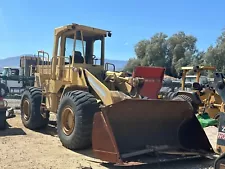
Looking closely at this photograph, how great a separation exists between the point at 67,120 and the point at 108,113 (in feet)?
5.81

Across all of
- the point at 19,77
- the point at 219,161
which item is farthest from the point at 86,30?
the point at 19,77

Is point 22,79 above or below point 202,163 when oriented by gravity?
above

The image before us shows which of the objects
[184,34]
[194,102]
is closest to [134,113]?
[194,102]

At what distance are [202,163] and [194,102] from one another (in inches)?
130

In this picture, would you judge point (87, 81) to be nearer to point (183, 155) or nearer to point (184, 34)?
point (183, 155)

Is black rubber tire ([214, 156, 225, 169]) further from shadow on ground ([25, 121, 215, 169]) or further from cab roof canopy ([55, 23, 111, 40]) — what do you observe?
cab roof canopy ([55, 23, 111, 40])

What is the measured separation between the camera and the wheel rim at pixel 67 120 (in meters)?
7.37

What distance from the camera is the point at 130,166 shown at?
6.08 meters

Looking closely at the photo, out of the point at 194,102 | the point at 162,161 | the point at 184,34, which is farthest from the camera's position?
the point at 184,34

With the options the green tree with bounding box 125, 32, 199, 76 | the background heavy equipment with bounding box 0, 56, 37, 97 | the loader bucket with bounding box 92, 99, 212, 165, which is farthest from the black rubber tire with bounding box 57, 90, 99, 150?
the green tree with bounding box 125, 32, 199, 76

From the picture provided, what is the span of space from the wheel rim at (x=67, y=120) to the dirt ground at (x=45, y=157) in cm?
41

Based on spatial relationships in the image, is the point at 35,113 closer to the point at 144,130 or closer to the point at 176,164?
the point at 144,130

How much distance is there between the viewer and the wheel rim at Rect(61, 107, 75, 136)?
290 inches

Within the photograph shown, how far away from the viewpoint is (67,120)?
302 inches
